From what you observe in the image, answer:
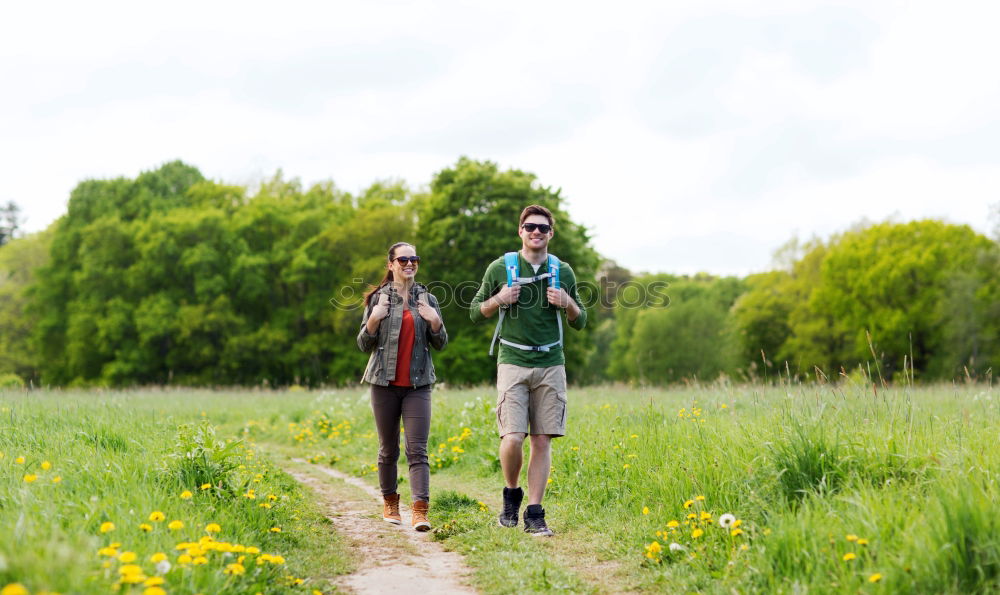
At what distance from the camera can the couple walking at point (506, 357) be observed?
581 centimetres

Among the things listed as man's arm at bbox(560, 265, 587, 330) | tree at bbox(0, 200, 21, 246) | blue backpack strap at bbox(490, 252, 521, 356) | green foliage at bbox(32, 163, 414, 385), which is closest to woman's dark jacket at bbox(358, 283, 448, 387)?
blue backpack strap at bbox(490, 252, 521, 356)

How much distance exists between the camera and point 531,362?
19.0ft

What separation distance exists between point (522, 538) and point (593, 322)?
26858mm

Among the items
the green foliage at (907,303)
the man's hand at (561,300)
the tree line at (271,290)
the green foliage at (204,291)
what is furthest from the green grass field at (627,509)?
the green foliage at (907,303)

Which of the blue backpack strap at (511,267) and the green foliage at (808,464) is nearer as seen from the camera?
the green foliage at (808,464)

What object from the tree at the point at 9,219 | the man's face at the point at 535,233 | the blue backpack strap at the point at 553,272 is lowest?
the blue backpack strap at the point at 553,272

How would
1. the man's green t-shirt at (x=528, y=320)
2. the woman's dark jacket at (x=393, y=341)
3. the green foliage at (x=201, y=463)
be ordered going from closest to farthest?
the green foliage at (x=201, y=463) → the man's green t-shirt at (x=528, y=320) → the woman's dark jacket at (x=393, y=341)

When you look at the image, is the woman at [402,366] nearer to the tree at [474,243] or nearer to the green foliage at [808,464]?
the green foliage at [808,464]

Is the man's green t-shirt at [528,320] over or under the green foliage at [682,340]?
over

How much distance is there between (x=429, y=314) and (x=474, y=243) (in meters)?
23.8

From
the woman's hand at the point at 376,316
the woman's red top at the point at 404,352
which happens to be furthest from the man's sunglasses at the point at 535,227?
the woman's hand at the point at 376,316

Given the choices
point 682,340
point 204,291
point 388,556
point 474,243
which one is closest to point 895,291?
point 682,340

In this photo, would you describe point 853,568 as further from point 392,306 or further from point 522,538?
point 392,306

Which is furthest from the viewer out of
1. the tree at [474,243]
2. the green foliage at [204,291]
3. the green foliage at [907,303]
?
the green foliage at [204,291]
